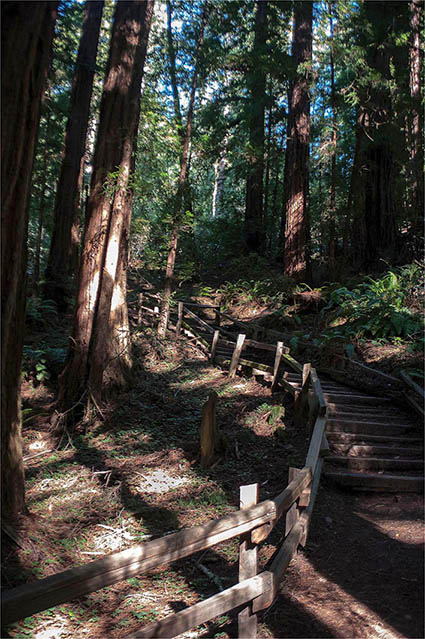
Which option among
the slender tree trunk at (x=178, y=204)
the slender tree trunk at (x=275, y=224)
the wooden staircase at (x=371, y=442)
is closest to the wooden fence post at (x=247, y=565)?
the wooden staircase at (x=371, y=442)

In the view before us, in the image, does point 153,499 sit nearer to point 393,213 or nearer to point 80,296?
point 80,296

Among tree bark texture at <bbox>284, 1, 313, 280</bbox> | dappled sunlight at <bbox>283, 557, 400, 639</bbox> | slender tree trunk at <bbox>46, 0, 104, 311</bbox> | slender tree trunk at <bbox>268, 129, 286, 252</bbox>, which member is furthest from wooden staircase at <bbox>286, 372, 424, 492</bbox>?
slender tree trunk at <bbox>268, 129, 286, 252</bbox>

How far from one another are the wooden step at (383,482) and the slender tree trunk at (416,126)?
442 inches

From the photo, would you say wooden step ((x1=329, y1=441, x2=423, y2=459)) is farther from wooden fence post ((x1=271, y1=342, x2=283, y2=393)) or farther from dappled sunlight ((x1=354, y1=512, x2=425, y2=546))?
wooden fence post ((x1=271, y1=342, x2=283, y2=393))

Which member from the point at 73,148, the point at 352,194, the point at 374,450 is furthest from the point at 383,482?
the point at 73,148

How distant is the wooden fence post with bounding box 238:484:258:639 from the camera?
3.36 metres

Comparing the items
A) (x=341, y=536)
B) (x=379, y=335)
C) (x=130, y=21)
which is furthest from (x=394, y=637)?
(x=130, y=21)

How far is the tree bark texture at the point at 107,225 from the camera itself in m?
8.84

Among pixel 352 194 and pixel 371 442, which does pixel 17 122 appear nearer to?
pixel 371 442

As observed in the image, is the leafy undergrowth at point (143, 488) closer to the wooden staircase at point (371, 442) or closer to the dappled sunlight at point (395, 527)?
the wooden staircase at point (371, 442)

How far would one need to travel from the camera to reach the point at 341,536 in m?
5.23

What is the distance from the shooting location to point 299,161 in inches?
639

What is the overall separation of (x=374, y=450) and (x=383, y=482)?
92cm

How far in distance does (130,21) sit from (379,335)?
9.13 meters
